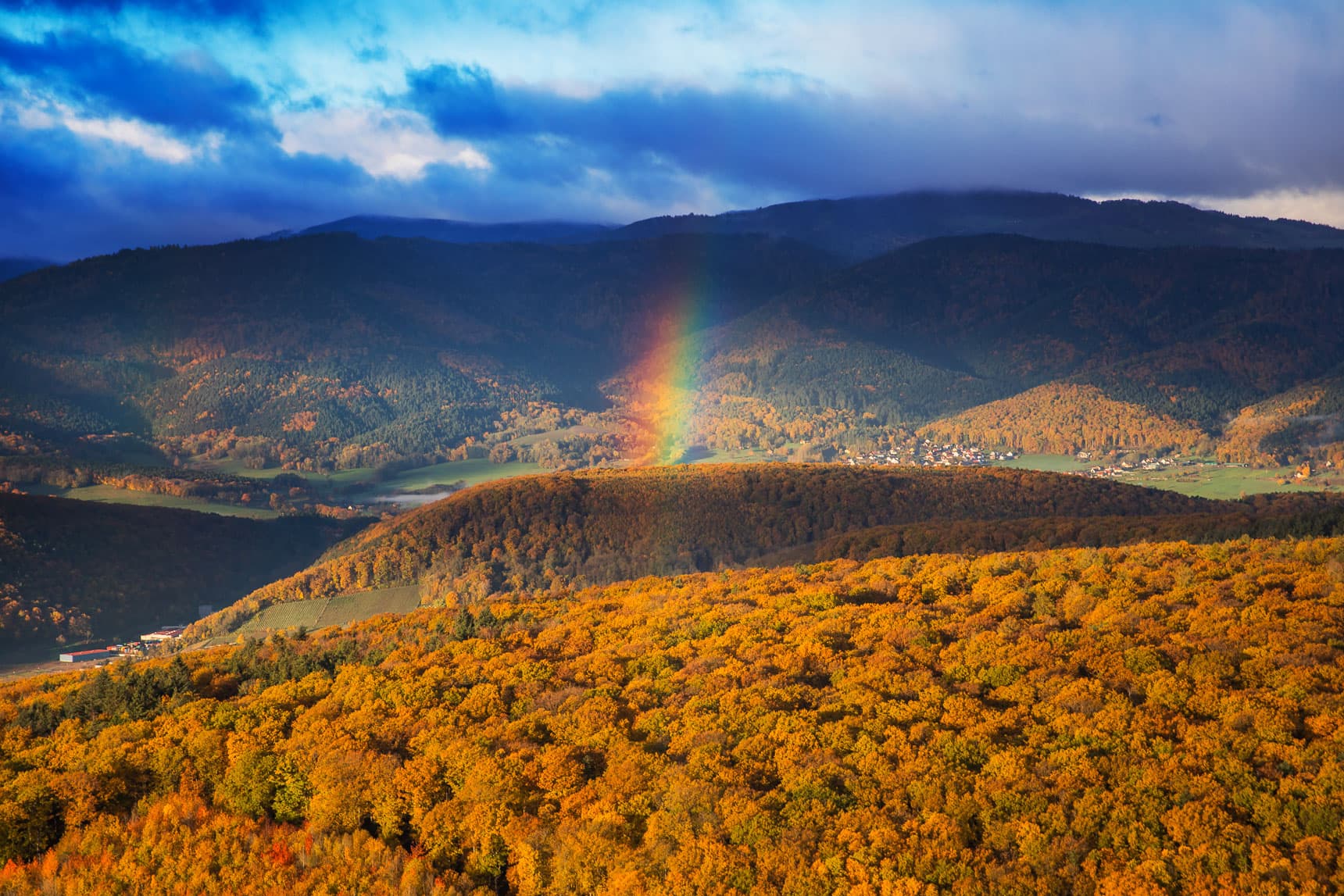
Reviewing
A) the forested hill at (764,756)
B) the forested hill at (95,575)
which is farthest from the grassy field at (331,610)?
the forested hill at (764,756)

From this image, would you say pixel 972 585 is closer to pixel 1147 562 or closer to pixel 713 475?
pixel 1147 562

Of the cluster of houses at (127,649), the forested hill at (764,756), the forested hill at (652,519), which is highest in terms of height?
the forested hill at (764,756)

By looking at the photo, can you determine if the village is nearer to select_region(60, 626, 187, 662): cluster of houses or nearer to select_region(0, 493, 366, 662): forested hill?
select_region(60, 626, 187, 662): cluster of houses

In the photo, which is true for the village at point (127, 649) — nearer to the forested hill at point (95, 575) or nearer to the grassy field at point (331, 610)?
the forested hill at point (95, 575)

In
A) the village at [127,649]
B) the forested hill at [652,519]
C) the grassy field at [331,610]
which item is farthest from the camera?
the forested hill at [652,519]

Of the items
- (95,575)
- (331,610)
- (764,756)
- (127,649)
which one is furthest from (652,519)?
(764,756)
